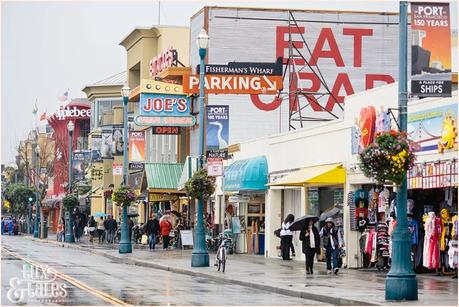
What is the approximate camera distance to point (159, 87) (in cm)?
5341

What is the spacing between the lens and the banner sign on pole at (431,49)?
20797mm

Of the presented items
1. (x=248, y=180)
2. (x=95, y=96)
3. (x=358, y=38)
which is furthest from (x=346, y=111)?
(x=95, y=96)

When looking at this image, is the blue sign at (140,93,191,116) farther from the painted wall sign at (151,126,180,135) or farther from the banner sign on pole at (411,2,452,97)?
the banner sign on pole at (411,2,452,97)

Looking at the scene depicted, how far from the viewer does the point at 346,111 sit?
113 feet

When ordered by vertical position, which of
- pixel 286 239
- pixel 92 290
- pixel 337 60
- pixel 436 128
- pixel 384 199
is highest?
pixel 337 60

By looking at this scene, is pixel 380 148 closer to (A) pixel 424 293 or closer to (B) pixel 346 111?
(A) pixel 424 293

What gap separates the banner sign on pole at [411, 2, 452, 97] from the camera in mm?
20797

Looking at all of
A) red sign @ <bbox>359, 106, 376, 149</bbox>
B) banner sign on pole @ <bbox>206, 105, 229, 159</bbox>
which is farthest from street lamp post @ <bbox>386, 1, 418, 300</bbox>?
banner sign on pole @ <bbox>206, 105, 229, 159</bbox>

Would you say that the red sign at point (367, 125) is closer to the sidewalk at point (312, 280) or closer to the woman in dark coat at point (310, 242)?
the woman in dark coat at point (310, 242)

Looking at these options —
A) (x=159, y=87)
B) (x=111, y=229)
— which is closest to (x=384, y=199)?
(x=159, y=87)

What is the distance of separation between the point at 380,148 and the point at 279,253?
20.3 m

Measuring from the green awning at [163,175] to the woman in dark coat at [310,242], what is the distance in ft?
83.4

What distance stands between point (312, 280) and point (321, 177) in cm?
679

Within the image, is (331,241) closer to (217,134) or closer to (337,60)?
(217,134)
